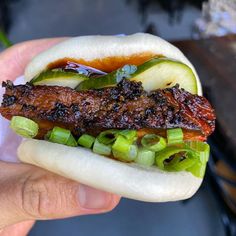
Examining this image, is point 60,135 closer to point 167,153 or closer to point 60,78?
point 60,78

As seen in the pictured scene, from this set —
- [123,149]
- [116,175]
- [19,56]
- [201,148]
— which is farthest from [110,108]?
[19,56]

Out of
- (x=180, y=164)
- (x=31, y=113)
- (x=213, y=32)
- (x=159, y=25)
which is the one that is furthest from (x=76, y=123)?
(x=159, y=25)

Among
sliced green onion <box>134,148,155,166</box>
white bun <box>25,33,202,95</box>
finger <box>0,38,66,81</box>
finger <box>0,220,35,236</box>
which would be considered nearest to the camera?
sliced green onion <box>134,148,155,166</box>

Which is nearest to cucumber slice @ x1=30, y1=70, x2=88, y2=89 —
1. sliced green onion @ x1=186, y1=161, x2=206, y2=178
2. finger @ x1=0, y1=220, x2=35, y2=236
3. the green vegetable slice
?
the green vegetable slice

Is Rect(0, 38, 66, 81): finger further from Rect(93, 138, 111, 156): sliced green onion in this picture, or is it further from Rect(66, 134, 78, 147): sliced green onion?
Rect(93, 138, 111, 156): sliced green onion

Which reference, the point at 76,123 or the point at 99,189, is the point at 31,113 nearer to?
the point at 76,123

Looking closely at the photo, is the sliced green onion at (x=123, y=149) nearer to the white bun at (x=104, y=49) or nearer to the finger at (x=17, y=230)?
the white bun at (x=104, y=49)

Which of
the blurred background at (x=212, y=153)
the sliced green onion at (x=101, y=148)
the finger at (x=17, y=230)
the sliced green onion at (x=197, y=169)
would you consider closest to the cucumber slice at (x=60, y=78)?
the sliced green onion at (x=101, y=148)
